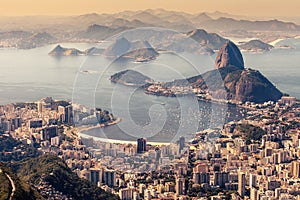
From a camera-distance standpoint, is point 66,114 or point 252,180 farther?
point 66,114

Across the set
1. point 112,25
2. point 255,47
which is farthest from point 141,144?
point 112,25

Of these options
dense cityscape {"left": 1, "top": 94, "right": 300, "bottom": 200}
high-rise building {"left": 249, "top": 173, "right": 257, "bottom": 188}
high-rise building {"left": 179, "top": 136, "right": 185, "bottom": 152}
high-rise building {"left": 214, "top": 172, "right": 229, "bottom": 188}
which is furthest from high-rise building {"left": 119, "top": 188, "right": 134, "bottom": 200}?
high-rise building {"left": 249, "top": 173, "right": 257, "bottom": 188}

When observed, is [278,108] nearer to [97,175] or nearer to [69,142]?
[69,142]

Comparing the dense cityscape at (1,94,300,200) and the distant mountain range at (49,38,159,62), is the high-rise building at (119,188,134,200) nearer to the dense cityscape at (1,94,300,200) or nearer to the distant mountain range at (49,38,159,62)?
the dense cityscape at (1,94,300,200)

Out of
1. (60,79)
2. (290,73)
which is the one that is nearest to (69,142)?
(60,79)

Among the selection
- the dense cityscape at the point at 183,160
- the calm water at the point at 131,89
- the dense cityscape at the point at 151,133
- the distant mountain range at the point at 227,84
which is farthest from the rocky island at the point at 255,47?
the dense cityscape at the point at 183,160

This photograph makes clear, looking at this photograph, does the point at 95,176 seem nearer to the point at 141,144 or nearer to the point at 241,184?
the point at 141,144

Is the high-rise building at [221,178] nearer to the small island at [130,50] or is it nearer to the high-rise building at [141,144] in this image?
the high-rise building at [141,144]

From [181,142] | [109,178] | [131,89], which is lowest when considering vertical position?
[109,178]
